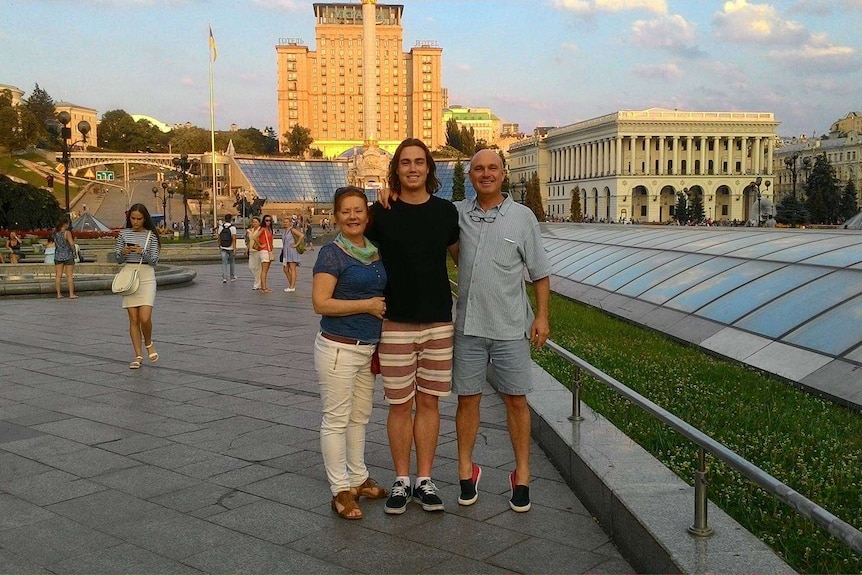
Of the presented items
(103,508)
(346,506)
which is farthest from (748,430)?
(103,508)

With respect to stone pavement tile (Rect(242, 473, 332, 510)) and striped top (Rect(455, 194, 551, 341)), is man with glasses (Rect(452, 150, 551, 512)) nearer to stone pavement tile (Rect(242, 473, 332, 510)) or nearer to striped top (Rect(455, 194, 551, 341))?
striped top (Rect(455, 194, 551, 341))

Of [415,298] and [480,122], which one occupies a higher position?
[480,122]

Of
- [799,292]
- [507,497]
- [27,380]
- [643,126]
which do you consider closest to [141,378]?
[27,380]

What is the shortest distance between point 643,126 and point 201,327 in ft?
314

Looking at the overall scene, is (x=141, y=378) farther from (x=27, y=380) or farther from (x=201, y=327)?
(x=201, y=327)

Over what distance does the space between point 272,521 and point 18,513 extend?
1.36 m

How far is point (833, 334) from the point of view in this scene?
7457 millimetres

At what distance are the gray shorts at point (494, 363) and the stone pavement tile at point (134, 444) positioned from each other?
2.47m

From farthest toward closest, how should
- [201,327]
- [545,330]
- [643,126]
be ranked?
1. [643,126]
2. [201,327]
3. [545,330]

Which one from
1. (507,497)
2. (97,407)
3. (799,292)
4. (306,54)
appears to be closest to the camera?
(507,497)

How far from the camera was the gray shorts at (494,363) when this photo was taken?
13.2ft

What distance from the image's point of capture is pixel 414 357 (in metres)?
4.05

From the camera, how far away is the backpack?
1977cm

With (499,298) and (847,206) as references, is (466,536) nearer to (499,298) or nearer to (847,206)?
(499,298)
